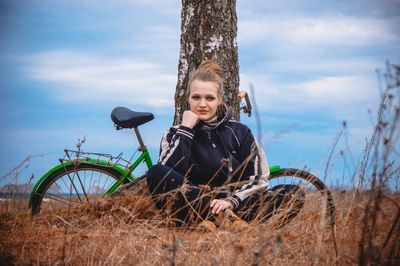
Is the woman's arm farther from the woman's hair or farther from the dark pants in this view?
the woman's hair

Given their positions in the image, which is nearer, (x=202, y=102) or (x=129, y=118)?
(x=202, y=102)

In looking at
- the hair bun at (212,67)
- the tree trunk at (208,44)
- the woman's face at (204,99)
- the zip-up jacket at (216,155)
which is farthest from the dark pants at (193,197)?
the tree trunk at (208,44)

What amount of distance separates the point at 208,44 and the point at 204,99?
1101 mm

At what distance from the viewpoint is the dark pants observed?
4.37 metres

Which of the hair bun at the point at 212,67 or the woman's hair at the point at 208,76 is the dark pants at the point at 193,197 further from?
the hair bun at the point at 212,67

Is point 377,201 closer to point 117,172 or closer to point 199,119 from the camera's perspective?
point 199,119

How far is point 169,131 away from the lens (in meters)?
4.98

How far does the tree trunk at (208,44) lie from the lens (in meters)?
5.54

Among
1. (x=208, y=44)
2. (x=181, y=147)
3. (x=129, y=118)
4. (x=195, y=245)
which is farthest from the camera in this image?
(x=208, y=44)

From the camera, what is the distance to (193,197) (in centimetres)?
438

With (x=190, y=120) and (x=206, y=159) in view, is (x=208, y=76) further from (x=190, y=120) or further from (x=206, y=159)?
(x=206, y=159)

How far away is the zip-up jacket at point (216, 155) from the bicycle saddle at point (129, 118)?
458mm

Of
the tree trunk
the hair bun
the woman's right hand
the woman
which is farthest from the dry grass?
the tree trunk

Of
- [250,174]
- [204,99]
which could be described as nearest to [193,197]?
[250,174]
